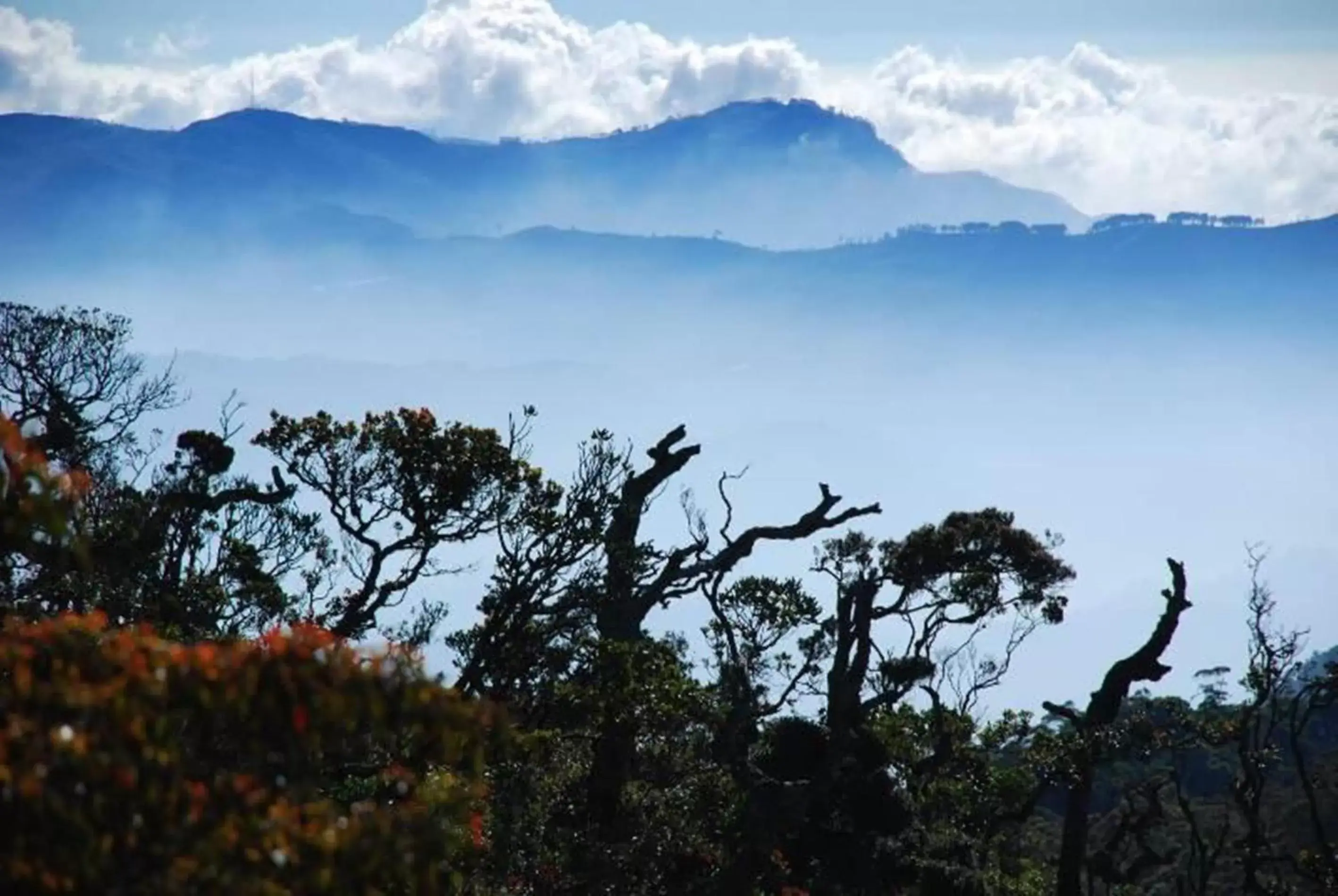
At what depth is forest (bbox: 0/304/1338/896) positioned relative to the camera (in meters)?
5.63

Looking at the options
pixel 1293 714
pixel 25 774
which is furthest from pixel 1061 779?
pixel 25 774

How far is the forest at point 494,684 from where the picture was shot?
5633 mm

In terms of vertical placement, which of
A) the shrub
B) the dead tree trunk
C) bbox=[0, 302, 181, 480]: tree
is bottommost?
the shrub

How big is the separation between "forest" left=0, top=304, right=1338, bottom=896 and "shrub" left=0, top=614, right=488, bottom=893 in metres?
0.02

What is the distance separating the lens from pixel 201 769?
259 inches

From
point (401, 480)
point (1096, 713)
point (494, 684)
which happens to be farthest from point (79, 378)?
point (1096, 713)

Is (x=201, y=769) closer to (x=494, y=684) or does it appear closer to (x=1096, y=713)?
(x=494, y=684)

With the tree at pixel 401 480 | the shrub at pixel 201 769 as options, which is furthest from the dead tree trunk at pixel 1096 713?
the shrub at pixel 201 769

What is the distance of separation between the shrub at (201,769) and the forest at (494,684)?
2 centimetres

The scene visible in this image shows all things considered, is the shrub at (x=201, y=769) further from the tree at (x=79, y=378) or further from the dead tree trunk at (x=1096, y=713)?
the tree at (x=79, y=378)

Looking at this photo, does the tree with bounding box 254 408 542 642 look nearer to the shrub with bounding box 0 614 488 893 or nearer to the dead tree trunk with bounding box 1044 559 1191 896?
the dead tree trunk with bounding box 1044 559 1191 896

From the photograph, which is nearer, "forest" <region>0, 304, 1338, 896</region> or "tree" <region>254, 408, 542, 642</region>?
"forest" <region>0, 304, 1338, 896</region>

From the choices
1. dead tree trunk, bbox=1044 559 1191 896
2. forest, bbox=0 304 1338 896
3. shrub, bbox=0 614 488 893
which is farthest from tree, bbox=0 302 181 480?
shrub, bbox=0 614 488 893

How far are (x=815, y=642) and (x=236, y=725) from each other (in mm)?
22125
